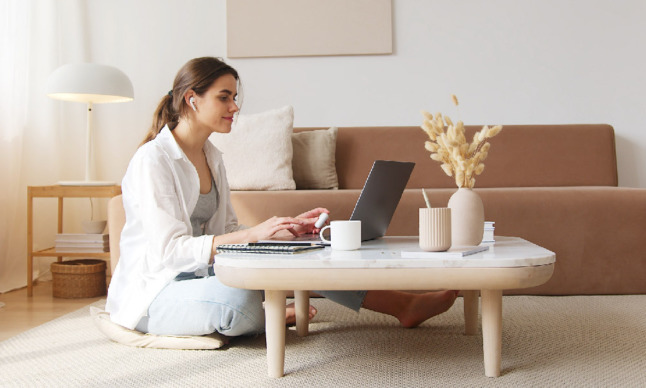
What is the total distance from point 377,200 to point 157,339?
80cm

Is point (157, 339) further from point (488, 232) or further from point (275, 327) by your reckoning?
point (488, 232)

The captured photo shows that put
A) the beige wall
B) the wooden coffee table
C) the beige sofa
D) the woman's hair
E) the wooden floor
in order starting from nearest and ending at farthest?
the wooden coffee table, the woman's hair, the wooden floor, the beige sofa, the beige wall

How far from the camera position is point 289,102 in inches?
153

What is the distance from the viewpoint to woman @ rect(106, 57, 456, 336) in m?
1.83

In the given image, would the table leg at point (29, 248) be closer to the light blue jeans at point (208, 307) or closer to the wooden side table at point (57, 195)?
the wooden side table at point (57, 195)

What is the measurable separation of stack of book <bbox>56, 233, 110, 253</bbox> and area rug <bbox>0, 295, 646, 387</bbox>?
824 mm

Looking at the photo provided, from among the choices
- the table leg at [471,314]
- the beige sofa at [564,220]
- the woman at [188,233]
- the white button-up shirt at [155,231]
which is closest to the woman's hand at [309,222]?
the woman at [188,233]

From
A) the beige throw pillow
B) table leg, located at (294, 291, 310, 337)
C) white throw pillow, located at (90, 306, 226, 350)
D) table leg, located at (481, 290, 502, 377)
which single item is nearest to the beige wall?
the beige throw pillow

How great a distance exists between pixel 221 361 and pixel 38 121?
238cm

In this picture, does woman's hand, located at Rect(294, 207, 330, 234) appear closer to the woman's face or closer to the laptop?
the laptop

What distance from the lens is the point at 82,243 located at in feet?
10.6

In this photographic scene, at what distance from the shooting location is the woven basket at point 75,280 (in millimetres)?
3111

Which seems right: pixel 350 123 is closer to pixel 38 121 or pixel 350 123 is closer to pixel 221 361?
pixel 38 121

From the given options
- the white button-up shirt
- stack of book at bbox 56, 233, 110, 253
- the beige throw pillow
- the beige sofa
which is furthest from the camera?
the beige throw pillow
